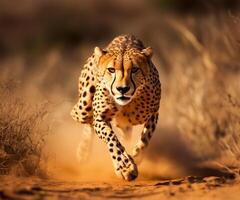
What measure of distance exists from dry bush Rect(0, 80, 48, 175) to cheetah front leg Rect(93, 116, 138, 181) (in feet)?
1.89

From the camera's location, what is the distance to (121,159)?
7.05 m

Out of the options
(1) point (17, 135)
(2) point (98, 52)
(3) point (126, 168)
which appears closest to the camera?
(3) point (126, 168)

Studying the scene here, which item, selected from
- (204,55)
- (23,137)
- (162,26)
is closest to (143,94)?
(23,137)

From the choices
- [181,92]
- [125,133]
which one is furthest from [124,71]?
[181,92]

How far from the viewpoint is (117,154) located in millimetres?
7133

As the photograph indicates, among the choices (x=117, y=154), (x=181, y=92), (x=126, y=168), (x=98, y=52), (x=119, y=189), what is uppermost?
(x=181, y=92)

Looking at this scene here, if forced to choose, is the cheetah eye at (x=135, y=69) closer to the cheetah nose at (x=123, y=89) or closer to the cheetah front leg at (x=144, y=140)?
the cheetah nose at (x=123, y=89)

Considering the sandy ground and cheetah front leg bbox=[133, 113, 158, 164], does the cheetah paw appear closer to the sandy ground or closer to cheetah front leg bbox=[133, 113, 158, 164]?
the sandy ground

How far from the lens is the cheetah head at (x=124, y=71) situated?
7000 mm

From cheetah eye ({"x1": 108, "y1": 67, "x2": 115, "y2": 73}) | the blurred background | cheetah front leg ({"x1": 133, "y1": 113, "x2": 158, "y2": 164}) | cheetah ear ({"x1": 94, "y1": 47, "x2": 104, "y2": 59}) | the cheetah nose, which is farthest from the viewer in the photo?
the blurred background

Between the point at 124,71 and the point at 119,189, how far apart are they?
129 centimetres

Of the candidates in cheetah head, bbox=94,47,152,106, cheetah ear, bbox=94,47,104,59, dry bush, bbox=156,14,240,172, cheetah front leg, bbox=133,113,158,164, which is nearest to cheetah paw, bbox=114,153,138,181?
cheetah head, bbox=94,47,152,106

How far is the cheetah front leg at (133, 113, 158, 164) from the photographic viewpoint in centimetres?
779

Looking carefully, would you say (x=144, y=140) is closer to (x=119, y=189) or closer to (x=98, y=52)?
(x=98, y=52)
